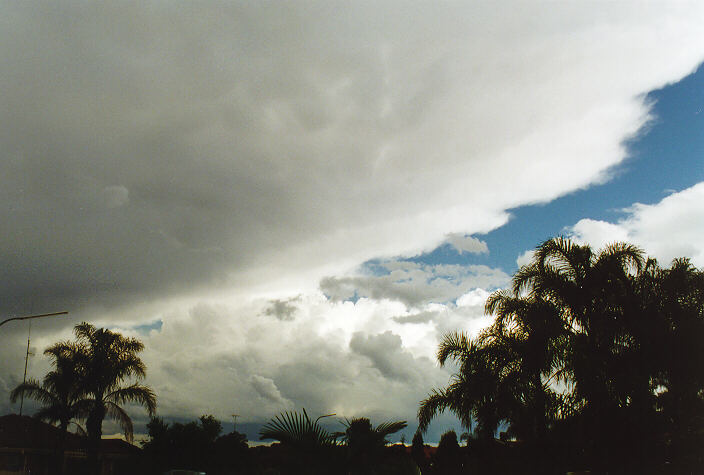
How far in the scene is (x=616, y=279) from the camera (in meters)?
15.8

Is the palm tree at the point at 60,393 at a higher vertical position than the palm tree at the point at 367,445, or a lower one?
higher

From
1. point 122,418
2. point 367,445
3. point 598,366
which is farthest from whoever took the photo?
point 122,418

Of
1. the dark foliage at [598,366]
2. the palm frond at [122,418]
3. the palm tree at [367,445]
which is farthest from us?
the palm frond at [122,418]

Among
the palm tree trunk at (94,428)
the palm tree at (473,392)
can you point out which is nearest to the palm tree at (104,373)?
the palm tree trunk at (94,428)

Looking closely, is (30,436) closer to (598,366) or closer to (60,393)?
(60,393)

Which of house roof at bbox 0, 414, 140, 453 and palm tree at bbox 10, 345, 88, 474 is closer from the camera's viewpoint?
palm tree at bbox 10, 345, 88, 474

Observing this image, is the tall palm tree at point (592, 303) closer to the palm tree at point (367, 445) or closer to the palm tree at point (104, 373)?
the palm tree at point (367, 445)

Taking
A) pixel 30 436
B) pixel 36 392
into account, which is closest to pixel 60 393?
pixel 36 392

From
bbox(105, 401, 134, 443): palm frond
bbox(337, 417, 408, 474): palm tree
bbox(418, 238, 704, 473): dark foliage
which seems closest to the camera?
bbox(337, 417, 408, 474): palm tree

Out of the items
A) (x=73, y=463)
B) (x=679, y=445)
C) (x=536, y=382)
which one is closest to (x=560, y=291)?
(x=536, y=382)

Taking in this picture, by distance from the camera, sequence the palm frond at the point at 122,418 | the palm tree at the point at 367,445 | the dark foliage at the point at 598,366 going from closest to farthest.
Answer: the palm tree at the point at 367,445 → the dark foliage at the point at 598,366 → the palm frond at the point at 122,418

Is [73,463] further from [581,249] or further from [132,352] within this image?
[581,249]

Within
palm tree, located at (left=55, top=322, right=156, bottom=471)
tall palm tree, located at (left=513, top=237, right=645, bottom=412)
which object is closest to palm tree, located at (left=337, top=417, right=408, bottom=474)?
tall palm tree, located at (left=513, top=237, right=645, bottom=412)

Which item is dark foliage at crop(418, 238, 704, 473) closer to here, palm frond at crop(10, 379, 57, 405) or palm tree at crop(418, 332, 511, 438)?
palm tree at crop(418, 332, 511, 438)
